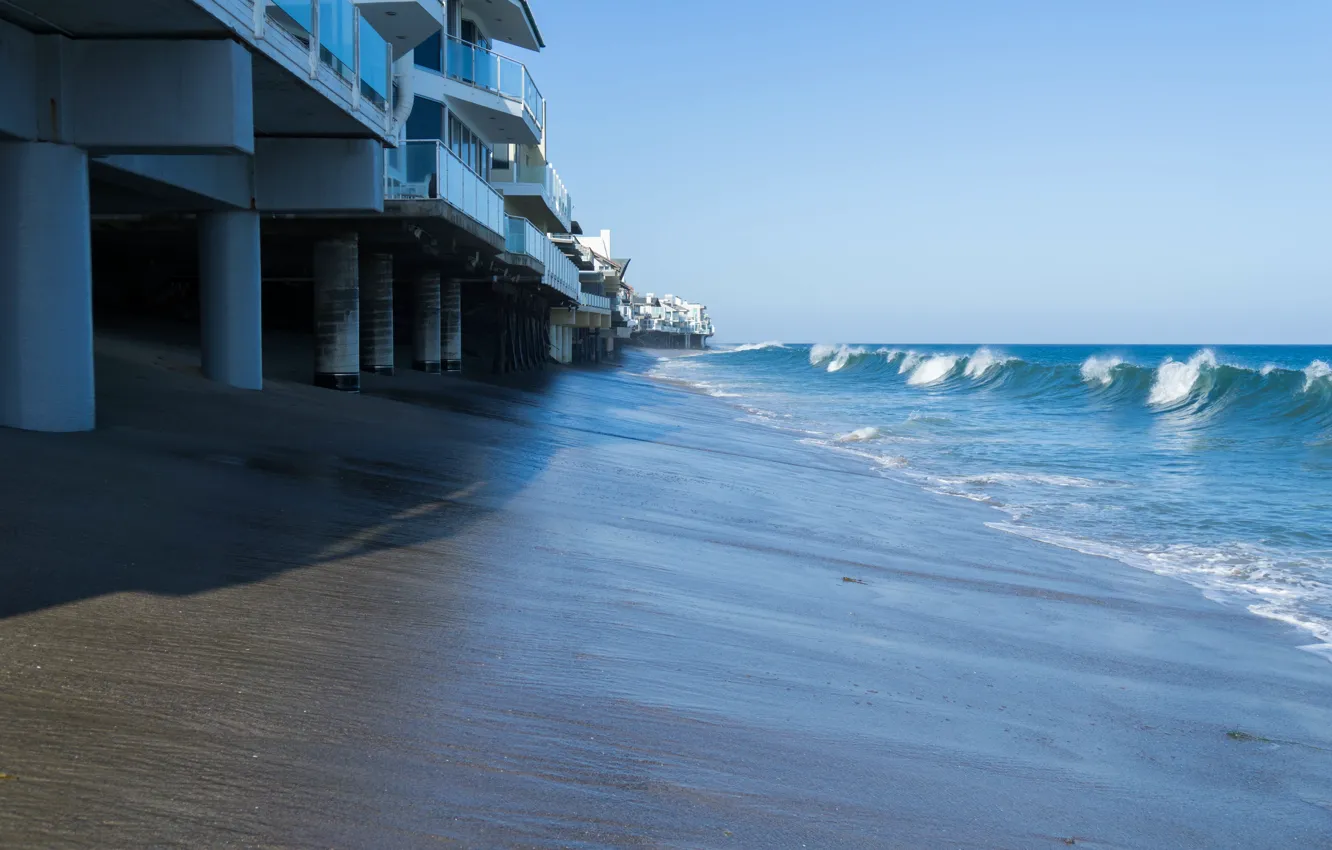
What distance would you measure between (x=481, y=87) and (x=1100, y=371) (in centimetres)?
3004

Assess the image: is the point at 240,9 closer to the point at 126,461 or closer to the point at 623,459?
the point at 126,461

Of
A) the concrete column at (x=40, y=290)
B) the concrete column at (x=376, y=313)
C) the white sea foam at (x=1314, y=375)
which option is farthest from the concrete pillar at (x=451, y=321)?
the white sea foam at (x=1314, y=375)

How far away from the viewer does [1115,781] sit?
164 inches

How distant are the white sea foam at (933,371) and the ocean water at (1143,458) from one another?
9405 millimetres

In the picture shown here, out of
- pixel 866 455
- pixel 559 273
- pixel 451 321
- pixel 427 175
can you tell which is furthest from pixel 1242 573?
pixel 559 273

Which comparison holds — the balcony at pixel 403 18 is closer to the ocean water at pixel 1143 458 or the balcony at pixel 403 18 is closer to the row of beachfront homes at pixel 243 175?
the row of beachfront homes at pixel 243 175

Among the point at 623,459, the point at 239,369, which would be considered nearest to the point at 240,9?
the point at 239,369

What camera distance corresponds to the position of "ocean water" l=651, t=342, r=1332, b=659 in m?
9.98

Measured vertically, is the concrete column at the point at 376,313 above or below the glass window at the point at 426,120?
below

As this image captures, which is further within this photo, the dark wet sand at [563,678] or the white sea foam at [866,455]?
the white sea foam at [866,455]

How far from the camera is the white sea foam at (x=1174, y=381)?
3634cm

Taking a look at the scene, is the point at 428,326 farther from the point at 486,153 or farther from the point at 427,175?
the point at 427,175

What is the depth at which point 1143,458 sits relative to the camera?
19438mm

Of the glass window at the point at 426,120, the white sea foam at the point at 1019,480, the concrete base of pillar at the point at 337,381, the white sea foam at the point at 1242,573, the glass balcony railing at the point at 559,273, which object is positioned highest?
the glass window at the point at 426,120
